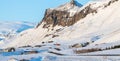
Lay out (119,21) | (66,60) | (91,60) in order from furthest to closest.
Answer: (119,21) → (66,60) → (91,60)

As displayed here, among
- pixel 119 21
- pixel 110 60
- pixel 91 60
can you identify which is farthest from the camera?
pixel 119 21

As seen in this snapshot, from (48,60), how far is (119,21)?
151 metres

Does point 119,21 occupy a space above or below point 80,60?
above

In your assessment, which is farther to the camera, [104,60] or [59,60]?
[59,60]

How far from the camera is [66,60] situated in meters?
49.3

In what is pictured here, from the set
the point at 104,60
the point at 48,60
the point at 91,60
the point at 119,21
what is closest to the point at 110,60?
the point at 104,60

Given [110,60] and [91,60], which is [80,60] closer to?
Result: [91,60]

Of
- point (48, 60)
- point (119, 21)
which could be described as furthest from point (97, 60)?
point (119, 21)

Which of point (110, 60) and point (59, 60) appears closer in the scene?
point (110, 60)

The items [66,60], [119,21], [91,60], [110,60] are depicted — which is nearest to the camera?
[110,60]

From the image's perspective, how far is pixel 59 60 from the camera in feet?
164

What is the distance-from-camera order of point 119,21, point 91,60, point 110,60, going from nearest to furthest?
point 110,60
point 91,60
point 119,21

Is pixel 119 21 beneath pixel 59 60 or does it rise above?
above

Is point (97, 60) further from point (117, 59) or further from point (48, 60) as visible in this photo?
point (48, 60)
